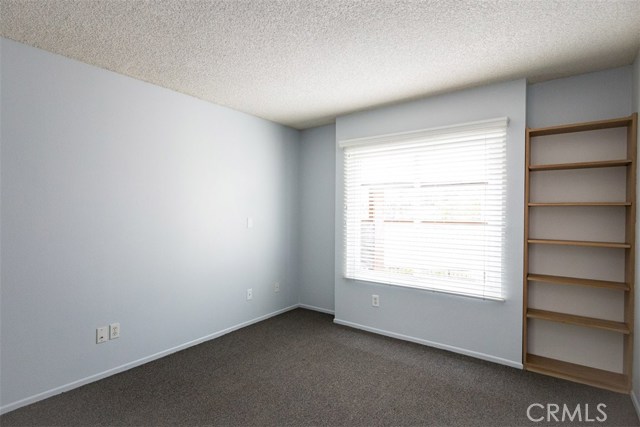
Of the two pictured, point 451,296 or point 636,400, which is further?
point 451,296

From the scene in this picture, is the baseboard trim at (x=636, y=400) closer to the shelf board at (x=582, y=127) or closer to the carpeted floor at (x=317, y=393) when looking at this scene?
the carpeted floor at (x=317, y=393)

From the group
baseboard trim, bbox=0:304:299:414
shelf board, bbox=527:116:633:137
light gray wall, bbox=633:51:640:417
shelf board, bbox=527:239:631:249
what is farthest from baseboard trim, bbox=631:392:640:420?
baseboard trim, bbox=0:304:299:414

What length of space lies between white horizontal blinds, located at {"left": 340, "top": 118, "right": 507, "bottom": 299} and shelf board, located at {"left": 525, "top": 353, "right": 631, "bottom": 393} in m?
0.62

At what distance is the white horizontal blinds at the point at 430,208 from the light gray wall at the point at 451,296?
92mm

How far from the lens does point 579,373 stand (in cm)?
270

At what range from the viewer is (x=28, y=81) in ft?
7.68

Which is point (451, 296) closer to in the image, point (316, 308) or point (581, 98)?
point (316, 308)

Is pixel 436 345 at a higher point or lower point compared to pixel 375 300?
lower

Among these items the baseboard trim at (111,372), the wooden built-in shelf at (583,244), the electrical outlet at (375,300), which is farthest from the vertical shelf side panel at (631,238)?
the baseboard trim at (111,372)

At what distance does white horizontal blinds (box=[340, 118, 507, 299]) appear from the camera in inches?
120

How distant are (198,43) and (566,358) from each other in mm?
3931

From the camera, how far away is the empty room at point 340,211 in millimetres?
2193

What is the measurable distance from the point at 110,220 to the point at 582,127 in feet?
13.0

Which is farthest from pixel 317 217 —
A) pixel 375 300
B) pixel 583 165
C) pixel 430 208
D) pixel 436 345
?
pixel 583 165
